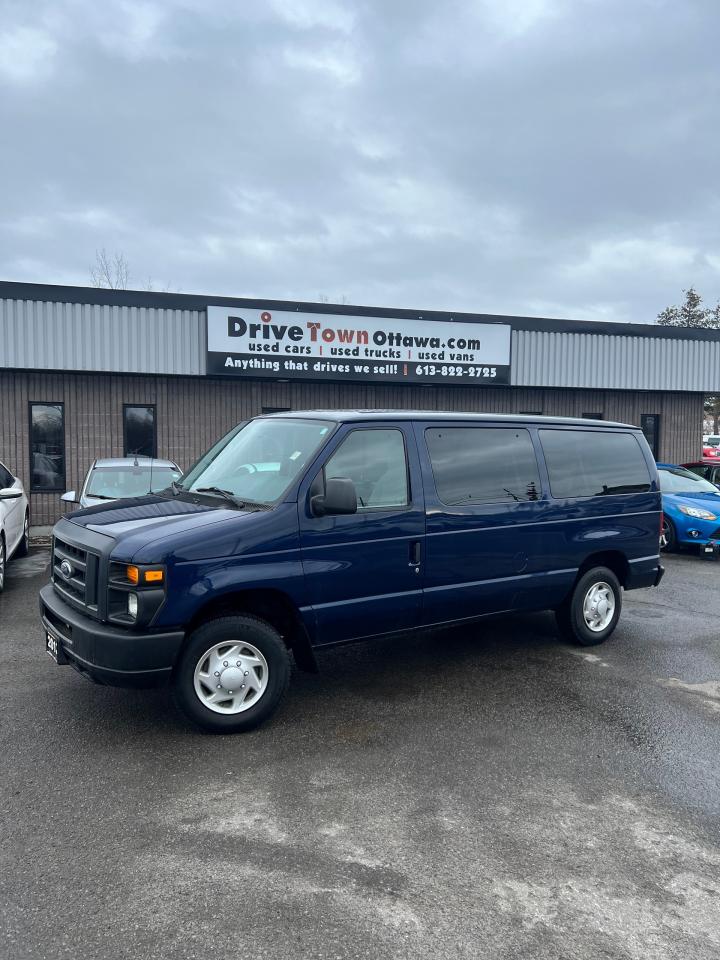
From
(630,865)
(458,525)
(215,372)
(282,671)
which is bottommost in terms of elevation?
(630,865)

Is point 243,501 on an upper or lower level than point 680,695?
upper

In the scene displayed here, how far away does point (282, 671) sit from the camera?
472cm

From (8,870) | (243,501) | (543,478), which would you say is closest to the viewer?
(8,870)

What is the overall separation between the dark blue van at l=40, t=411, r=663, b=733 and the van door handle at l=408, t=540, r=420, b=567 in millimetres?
11

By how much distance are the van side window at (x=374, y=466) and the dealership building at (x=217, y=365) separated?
997 cm

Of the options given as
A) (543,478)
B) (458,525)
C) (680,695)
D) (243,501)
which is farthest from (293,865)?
(543,478)

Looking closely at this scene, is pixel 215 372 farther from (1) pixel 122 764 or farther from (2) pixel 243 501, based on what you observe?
(1) pixel 122 764

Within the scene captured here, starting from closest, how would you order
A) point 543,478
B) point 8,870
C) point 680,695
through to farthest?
point 8,870, point 680,695, point 543,478

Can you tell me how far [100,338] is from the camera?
1432 cm

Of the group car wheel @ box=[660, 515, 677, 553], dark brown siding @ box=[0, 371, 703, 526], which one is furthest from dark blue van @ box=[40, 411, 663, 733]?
dark brown siding @ box=[0, 371, 703, 526]

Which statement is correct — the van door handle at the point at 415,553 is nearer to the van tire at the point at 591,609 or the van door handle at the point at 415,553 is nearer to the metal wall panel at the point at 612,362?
the van tire at the point at 591,609

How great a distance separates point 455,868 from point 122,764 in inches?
79.7

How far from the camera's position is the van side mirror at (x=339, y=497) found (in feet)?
15.4

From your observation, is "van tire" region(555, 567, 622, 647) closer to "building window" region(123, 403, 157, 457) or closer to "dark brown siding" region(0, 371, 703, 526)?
"dark brown siding" region(0, 371, 703, 526)
